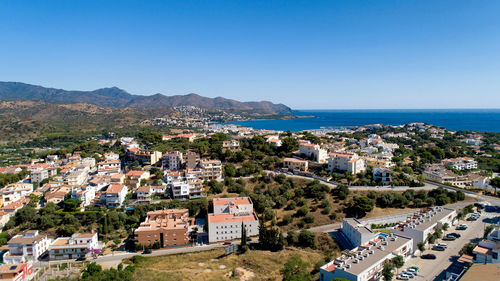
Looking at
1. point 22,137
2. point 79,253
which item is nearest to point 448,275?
point 79,253

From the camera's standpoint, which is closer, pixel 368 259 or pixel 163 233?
pixel 368 259

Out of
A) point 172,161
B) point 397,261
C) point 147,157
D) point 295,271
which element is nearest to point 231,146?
point 172,161

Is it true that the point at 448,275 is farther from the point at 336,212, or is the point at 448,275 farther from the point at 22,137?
the point at 22,137

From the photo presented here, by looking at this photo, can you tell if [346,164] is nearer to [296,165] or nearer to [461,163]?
[296,165]

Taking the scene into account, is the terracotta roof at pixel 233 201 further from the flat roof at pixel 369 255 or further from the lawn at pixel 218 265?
the flat roof at pixel 369 255

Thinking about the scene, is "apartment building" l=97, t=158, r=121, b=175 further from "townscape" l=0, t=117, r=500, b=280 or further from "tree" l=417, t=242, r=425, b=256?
"tree" l=417, t=242, r=425, b=256

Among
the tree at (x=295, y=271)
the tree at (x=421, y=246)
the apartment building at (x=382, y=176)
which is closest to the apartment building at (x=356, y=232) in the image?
the tree at (x=421, y=246)

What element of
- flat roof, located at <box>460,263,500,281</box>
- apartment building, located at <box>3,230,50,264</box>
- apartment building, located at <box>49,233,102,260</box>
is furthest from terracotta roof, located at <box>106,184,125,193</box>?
flat roof, located at <box>460,263,500,281</box>
